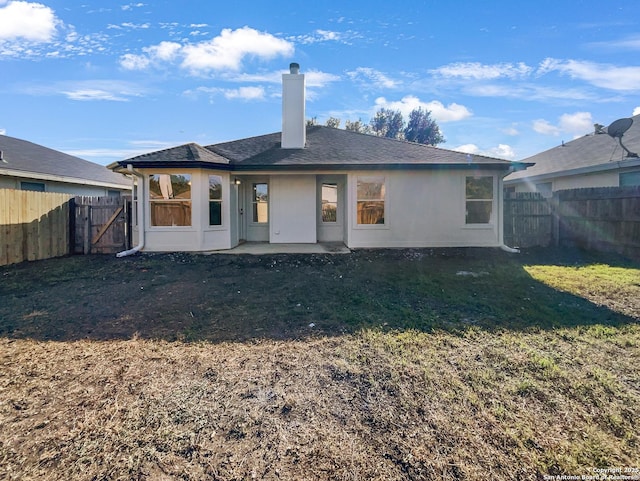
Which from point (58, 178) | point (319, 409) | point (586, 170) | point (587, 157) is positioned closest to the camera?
point (319, 409)

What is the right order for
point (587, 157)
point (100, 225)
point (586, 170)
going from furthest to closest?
point (587, 157) → point (586, 170) → point (100, 225)

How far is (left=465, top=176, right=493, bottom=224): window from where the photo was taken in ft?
34.9

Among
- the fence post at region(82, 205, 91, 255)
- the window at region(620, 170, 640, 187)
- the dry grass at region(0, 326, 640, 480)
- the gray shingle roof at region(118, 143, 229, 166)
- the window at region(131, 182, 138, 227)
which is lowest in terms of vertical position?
the dry grass at region(0, 326, 640, 480)

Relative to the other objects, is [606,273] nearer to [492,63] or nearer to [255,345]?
[255,345]

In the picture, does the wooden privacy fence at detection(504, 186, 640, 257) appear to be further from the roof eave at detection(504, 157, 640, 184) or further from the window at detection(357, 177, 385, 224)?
the window at detection(357, 177, 385, 224)

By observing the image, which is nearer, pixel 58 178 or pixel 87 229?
pixel 87 229

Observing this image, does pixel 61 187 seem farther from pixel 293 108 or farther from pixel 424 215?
pixel 424 215

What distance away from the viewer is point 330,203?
479 inches

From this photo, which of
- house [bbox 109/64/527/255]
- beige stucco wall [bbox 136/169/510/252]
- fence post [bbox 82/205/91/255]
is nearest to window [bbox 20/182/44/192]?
fence post [bbox 82/205/91/255]

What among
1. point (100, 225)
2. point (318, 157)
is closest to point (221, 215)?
point (318, 157)

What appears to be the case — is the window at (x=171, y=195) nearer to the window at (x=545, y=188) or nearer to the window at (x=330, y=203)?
the window at (x=330, y=203)

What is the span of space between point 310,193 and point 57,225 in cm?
801

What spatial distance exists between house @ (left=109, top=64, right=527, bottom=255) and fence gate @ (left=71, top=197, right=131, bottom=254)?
0.54 m

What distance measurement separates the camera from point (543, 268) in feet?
27.8
